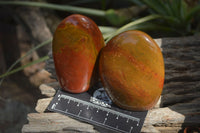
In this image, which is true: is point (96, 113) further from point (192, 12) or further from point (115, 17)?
point (192, 12)

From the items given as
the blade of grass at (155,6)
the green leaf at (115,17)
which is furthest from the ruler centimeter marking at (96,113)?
the blade of grass at (155,6)

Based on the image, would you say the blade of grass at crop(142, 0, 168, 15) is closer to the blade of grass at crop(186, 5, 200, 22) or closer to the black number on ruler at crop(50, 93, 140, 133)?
the blade of grass at crop(186, 5, 200, 22)

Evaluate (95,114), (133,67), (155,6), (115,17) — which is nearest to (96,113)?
(95,114)

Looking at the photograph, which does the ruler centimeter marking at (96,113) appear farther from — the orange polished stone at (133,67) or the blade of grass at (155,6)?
the blade of grass at (155,6)

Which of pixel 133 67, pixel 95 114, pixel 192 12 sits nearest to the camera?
pixel 133 67

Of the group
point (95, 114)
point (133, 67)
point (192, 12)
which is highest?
point (192, 12)

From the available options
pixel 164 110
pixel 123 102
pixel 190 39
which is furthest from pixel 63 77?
pixel 190 39

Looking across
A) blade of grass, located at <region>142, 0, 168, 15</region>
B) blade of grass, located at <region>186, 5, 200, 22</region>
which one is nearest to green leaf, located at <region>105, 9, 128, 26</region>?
blade of grass, located at <region>142, 0, 168, 15</region>

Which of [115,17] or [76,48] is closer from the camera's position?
[76,48]
